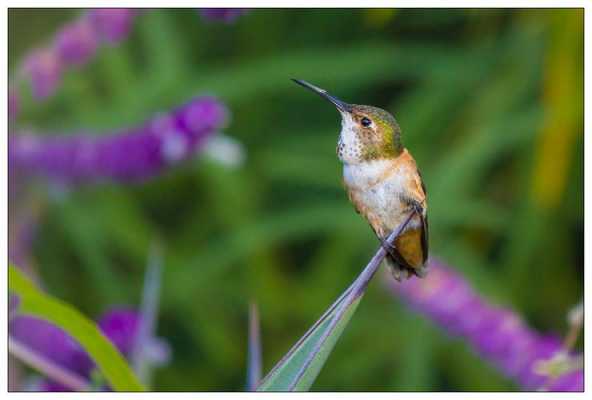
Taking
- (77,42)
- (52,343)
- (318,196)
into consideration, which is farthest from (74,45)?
(318,196)

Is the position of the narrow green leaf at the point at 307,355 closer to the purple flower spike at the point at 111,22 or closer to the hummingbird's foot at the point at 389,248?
the hummingbird's foot at the point at 389,248

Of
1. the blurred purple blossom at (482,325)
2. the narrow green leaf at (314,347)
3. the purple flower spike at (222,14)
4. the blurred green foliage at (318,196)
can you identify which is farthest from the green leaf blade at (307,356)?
the blurred green foliage at (318,196)

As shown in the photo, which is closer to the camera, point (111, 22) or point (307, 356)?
point (307, 356)

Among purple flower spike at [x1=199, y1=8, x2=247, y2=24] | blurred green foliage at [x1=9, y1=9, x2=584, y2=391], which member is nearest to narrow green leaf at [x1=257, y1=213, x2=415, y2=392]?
purple flower spike at [x1=199, y1=8, x2=247, y2=24]

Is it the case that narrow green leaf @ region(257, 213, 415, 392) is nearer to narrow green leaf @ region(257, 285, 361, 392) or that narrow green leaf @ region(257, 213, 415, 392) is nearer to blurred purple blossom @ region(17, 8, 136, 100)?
narrow green leaf @ region(257, 285, 361, 392)

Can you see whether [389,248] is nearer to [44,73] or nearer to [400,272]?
[400,272]

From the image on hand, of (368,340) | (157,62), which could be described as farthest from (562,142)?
(157,62)

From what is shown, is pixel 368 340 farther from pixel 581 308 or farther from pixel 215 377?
pixel 581 308
